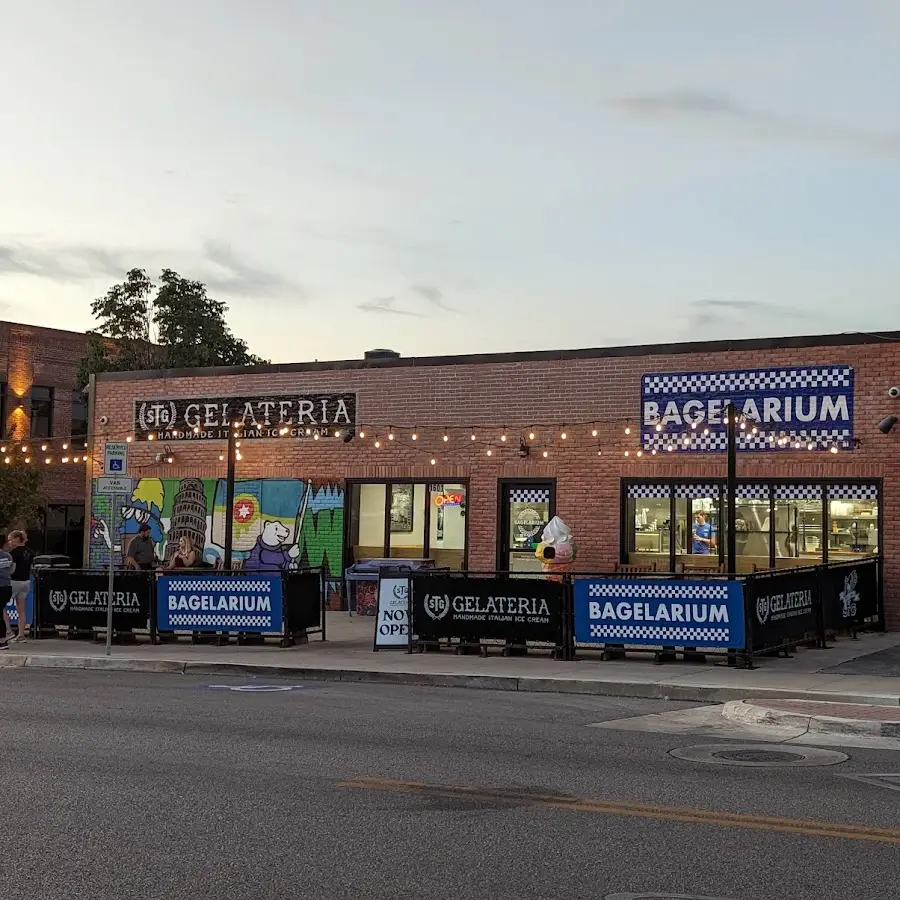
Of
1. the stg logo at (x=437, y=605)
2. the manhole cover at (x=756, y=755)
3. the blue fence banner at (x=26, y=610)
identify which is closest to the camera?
the manhole cover at (x=756, y=755)

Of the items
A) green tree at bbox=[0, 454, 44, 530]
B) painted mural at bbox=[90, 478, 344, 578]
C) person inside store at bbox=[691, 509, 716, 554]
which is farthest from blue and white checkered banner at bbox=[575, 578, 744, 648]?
green tree at bbox=[0, 454, 44, 530]

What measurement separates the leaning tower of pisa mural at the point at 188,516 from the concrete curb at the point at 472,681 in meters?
10.2

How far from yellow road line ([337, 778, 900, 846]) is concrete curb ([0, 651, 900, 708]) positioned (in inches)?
172

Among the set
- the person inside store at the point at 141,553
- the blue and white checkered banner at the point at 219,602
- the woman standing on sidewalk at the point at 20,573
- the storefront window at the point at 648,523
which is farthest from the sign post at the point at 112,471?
the storefront window at the point at 648,523

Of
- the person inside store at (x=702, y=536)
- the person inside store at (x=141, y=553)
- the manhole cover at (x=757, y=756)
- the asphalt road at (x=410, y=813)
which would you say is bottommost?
the asphalt road at (x=410, y=813)

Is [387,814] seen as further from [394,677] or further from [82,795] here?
[394,677]

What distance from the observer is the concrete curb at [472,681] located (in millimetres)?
13820

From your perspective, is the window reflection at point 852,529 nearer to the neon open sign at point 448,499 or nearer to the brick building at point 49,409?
the neon open sign at point 448,499

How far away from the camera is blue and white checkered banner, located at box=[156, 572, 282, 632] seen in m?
19.7

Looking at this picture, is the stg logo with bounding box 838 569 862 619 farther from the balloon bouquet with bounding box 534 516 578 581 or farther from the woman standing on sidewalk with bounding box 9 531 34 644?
the woman standing on sidewalk with bounding box 9 531 34 644

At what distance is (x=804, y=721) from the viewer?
466 inches

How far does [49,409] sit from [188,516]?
2343 cm

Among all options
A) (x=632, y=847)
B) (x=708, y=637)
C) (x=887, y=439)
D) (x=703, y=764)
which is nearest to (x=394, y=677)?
(x=708, y=637)

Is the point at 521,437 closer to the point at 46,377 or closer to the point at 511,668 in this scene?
the point at 511,668
